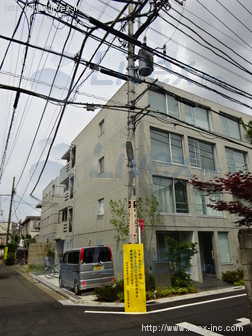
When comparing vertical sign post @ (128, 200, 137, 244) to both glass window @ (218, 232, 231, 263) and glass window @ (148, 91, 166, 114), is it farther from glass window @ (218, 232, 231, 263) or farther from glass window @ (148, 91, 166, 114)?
glass window @ (218, 232, 231, 263)

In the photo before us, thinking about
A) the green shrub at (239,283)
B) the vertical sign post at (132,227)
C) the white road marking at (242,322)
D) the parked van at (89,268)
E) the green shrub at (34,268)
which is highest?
the vertical sign post at (132,227)

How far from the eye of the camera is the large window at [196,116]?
1614cm

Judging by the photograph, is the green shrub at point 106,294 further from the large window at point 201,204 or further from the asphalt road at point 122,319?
the large window at point 201,204

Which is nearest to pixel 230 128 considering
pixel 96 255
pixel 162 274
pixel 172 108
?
pixel 172 108

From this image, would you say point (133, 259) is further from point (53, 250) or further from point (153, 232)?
point (53, 250)

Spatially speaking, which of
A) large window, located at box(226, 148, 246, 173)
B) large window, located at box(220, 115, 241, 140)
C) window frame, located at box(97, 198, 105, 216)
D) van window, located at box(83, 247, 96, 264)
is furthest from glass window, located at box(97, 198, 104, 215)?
large window, located at box(220, 115, 241, 140)

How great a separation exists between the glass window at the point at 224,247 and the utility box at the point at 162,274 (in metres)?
5.54

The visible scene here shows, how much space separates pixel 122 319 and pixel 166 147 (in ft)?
31.6

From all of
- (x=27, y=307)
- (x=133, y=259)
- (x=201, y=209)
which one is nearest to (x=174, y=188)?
(x=201, y=209)

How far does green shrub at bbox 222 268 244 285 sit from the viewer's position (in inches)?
513

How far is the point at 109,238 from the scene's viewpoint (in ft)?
45.9

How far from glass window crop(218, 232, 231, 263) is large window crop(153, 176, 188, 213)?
10.4 feet

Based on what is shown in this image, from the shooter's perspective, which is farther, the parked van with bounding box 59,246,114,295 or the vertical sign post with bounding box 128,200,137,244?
the parked van with bounding box 59,246,114,295

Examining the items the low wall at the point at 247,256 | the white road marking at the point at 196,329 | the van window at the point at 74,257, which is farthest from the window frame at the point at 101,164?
the low wall at the point at 247,256
